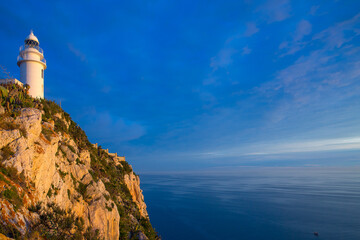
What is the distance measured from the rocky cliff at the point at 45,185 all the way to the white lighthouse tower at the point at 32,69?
4.77 metres

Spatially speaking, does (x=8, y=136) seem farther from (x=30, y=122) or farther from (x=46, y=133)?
(x=46, y=133)

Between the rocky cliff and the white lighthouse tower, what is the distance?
4768 mm

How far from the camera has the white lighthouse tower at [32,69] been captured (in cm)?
2266

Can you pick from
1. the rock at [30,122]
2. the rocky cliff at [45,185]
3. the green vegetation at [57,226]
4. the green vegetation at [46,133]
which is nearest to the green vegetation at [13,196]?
the rocky cliff at [45,185]

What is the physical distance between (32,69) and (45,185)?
753 inches

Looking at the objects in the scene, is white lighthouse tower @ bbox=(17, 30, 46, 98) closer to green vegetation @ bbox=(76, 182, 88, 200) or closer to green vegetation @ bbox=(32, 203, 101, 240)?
green vegetation @ bbox=(76, 182, 88, 200)

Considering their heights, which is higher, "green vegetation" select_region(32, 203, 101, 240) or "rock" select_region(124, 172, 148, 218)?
"green vegetation" select_region(32, 203, 101, 240)

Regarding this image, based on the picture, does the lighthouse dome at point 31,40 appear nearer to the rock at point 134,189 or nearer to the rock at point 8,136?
the rock at point 8,136

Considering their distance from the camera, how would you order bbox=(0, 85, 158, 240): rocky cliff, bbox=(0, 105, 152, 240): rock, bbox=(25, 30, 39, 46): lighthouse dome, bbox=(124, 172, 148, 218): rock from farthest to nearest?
bbox=(124, 172, 148, 218): rock → bbox=(25, 30, 39, 46): lighthouse dome → bbox=(0, 105, 152, 240): rock → bbox=(0, 85, 158, 240): rocky cliff

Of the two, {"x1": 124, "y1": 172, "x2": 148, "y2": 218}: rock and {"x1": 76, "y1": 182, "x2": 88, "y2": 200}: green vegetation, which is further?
{"x1": 124, "y1": 172, "x2": 148, "y2": 218}: rock

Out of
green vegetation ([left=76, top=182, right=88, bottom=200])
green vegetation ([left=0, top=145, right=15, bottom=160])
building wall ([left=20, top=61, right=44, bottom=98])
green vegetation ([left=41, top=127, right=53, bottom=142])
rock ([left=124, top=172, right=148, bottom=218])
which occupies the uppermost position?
building wall ([left=20, top=61, right=44, bottom=98])

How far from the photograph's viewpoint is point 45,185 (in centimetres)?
1135

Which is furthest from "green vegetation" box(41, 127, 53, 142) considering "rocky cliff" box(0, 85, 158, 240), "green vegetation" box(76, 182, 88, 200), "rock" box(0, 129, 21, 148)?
"green vegetation" box(76, 182, 88, 200)

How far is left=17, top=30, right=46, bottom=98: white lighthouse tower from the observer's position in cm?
2266
